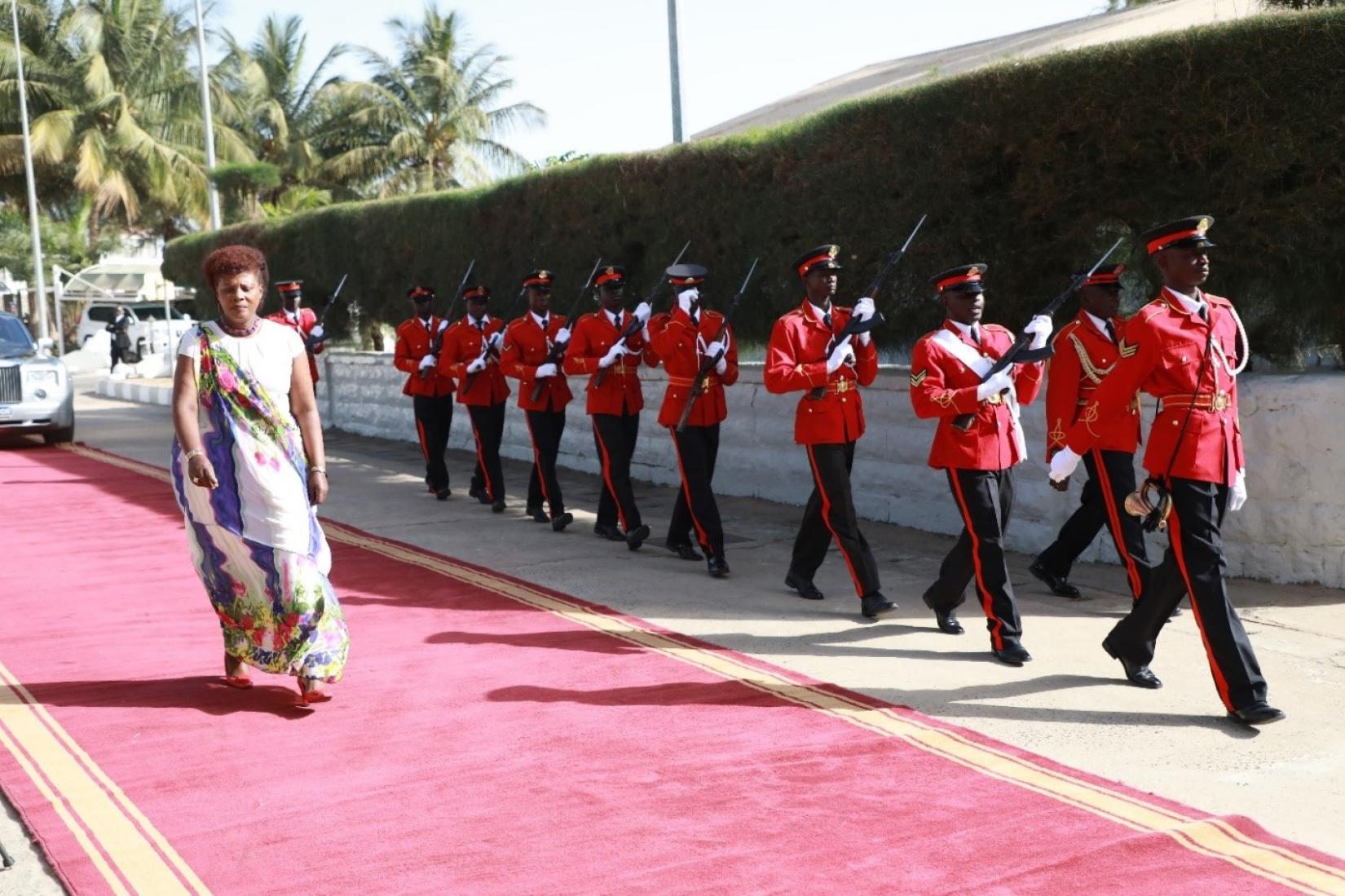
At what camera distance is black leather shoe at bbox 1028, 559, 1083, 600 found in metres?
8.09

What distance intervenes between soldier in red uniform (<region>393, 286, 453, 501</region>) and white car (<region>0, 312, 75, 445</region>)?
23.8ft

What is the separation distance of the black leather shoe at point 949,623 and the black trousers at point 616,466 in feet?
10.1

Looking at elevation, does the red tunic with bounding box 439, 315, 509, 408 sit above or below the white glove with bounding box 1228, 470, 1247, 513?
above

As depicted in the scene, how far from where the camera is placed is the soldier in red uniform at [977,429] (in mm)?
6711

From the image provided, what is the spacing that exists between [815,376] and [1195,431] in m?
2.44

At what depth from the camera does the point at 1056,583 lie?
813 cm

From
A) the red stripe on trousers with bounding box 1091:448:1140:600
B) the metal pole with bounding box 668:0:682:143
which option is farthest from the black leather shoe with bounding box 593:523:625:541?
the metal pole with bounding box 668:0:682:143

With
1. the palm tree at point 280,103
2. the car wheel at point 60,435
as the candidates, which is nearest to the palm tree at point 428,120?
the palm tree at point 280,103

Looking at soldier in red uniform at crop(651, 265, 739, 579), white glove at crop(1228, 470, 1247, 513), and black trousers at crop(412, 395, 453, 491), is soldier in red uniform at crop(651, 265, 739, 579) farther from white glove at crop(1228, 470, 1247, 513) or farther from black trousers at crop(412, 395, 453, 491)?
black trousers at crop(412, 395, 453, 491)

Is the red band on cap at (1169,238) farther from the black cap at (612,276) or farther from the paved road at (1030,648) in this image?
the black cap at (612,276)

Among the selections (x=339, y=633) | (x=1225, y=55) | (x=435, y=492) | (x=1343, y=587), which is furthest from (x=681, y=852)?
(x=435, y=492)

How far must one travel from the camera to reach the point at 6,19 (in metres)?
45.4

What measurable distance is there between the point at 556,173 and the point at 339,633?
9.13m

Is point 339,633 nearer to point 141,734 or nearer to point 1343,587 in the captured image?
point 141,734
